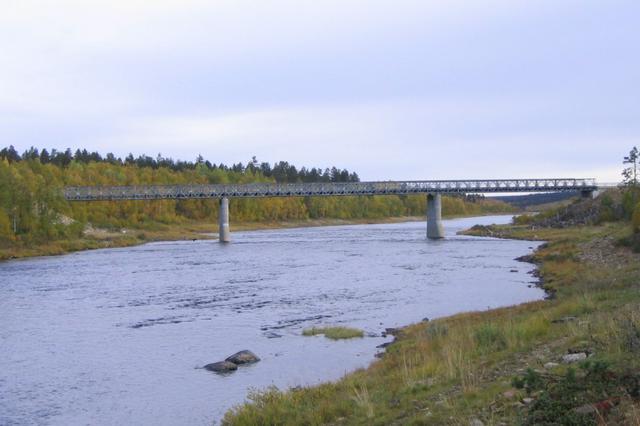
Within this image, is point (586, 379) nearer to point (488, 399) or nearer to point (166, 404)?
point (488, 399)

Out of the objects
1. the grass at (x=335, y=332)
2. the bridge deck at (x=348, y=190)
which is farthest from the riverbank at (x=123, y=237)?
the grass at (x=335, y=332)

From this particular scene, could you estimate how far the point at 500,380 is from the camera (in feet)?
46.4

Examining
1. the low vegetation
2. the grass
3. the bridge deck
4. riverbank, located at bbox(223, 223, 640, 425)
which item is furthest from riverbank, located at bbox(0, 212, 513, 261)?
riverbank, located at bbox(223, 223, 640, 425)

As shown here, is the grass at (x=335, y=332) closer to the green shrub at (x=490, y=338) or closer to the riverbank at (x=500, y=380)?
the riverbank at (x=500, y=380)

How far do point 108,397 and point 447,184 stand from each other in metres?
111

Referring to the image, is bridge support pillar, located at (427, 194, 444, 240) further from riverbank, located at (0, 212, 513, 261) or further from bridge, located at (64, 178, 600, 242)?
riverbank, located at (0, 212, 513, 261)

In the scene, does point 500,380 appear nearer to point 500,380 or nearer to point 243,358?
point 500,380

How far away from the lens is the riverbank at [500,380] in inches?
430

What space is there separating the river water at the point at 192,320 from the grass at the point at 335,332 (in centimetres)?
64

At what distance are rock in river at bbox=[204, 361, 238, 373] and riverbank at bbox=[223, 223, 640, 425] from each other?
513cm

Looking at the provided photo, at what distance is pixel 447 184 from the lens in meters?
128

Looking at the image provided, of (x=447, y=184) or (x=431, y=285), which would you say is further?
(x=447, y=184)

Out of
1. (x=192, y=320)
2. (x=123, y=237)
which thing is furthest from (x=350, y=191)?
(x=192, y=320)

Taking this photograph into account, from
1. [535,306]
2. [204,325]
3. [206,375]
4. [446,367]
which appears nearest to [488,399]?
[446,367]
